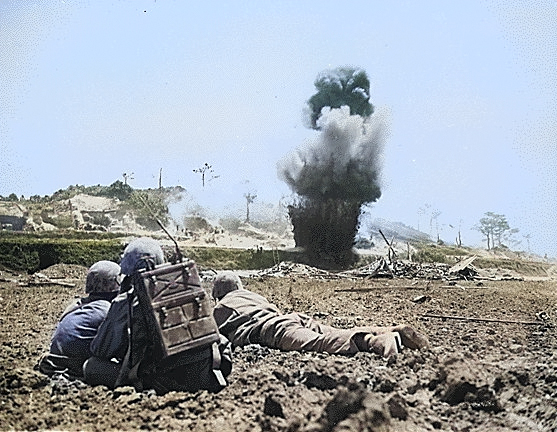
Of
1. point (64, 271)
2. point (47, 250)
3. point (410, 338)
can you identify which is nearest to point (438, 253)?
point (410, 338)

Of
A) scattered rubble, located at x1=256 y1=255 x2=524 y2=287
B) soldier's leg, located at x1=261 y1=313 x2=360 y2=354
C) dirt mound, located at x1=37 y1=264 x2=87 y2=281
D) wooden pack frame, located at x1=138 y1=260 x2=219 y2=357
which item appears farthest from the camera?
scattered rubble, located at x1=256 y1=255 x2=524 y2=287

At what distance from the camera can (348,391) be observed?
298 cm

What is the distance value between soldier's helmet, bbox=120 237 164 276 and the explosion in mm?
1971

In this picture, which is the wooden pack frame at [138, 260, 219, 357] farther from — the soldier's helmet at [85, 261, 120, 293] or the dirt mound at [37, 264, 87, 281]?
the dirt mound at [37, 264, 87, 281]

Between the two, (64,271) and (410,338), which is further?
(64,271)

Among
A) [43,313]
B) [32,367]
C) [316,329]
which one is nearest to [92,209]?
[43,313]

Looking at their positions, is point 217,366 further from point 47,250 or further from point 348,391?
point 47,250

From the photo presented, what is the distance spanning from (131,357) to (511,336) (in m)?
2.36

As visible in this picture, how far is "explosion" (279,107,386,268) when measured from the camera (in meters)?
6.24

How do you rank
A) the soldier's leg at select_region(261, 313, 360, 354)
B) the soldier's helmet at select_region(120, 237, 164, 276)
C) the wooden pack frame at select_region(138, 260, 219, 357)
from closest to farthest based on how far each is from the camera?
the wooden pack frame at select_region(138, 260, 219, 357) < the soldier's helmet at select_region(120, 237, 164, 276) < the soldier's leg at select_region(261, 313, 360, 354)

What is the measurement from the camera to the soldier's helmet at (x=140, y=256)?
394cm

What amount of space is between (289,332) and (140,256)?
1.09 m

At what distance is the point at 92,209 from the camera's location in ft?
19.4

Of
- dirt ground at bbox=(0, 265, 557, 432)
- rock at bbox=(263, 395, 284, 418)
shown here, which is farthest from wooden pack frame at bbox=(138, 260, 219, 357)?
rock at bbox=(263, 395, 284, 418)
